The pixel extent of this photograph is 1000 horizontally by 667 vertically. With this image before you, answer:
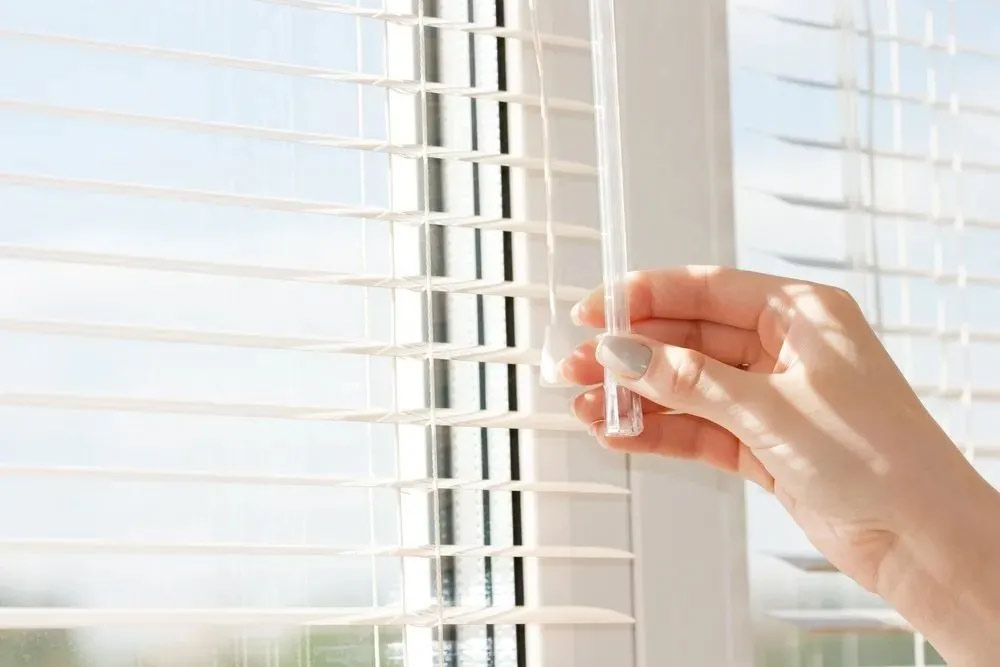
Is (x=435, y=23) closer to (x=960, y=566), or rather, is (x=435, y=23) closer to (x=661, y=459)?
(x=661, y=459)

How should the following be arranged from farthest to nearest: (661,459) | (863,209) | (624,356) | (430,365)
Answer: (863,209) → (661,459) → (430,365) → (624,356)

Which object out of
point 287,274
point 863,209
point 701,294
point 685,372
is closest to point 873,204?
point 863,209

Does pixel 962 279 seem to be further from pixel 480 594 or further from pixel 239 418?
pixel 239 418

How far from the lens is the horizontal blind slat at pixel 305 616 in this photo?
2.14 feet

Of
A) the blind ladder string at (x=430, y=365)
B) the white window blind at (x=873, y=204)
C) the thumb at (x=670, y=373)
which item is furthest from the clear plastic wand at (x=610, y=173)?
the white window blind at (x=873, y=204)

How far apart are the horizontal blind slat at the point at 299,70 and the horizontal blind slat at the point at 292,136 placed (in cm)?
4

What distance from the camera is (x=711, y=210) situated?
35.5 inches

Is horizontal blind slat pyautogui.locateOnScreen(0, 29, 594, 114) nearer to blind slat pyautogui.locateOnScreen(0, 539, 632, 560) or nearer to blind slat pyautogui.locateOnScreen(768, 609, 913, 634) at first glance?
blind slat pyautogui.locateOnScreen(0, 539, 632, 560)

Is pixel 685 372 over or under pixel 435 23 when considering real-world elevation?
under

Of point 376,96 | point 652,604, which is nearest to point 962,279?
point 652,604

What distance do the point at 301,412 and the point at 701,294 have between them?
0.88 ft

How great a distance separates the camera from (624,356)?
654 mm

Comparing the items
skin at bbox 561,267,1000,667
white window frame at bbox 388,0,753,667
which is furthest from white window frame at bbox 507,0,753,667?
skin at bbox 561,267,1000,667

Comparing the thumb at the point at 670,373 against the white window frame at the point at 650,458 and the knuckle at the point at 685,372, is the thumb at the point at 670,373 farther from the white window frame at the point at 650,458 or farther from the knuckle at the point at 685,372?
the white window frame at the point at 650,458
